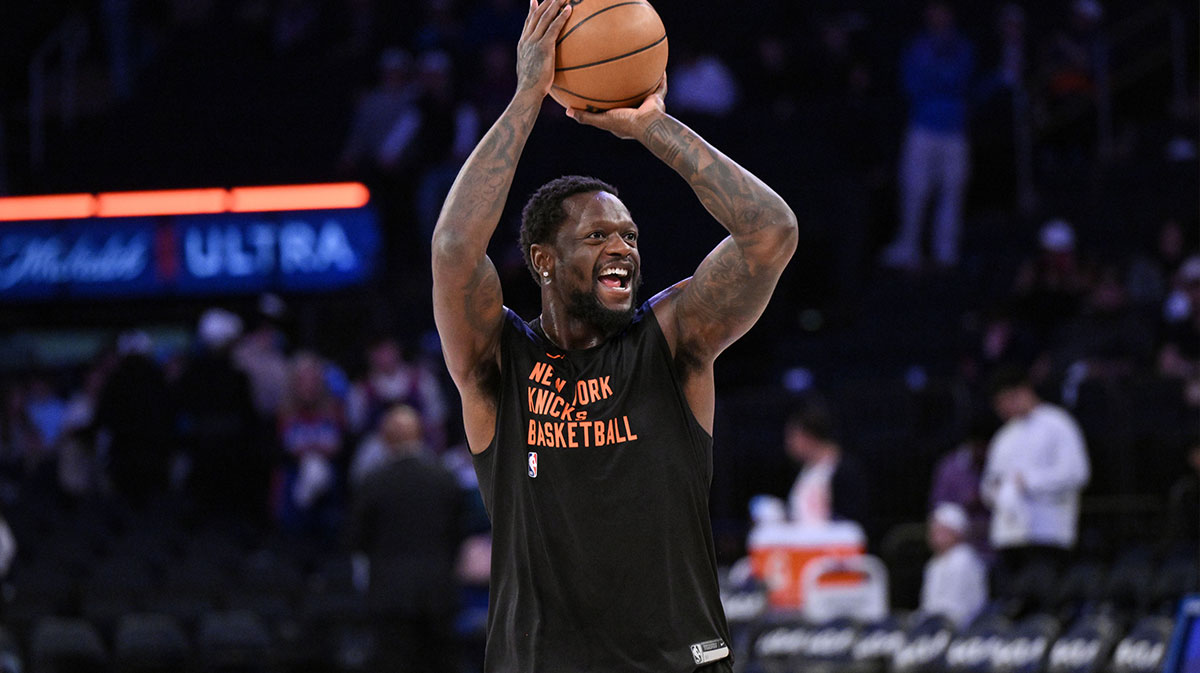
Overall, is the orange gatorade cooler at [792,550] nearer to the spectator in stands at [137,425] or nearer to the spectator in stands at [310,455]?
the spectator in stands at [310,455]

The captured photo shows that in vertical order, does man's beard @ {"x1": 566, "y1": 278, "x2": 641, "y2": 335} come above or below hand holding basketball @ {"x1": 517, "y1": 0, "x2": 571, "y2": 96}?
below

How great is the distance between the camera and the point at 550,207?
4.34m

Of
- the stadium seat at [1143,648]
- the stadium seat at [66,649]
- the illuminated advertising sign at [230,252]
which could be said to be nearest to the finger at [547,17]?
the stadium seat at [1143,648]

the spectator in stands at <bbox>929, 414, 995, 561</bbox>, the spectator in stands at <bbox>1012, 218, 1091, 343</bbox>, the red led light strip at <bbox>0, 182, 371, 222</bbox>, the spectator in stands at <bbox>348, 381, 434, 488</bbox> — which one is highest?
the red led light strip at <bbox>0, 182, 371, 222</bbox>

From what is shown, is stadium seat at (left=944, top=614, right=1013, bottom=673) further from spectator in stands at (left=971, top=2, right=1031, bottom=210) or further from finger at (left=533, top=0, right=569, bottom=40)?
spectator in stands at (left=971, top=2, right=1031, bottom=210)

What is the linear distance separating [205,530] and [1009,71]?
8.97 metres

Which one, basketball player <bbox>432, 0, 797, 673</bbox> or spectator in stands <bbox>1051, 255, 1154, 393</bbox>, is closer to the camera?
basketball player <bbox>432, 0, 797, 673</bbox>

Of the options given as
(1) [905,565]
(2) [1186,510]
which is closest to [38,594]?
(1) [905,565]

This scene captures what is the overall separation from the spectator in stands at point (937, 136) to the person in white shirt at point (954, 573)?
19.0ft

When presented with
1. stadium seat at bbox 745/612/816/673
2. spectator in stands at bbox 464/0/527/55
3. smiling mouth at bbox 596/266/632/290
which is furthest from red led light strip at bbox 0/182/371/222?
smiling mouth at bbox 596/266/632/290

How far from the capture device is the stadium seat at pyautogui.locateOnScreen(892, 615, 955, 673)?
9.06m

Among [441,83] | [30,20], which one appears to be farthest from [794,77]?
[30,20]

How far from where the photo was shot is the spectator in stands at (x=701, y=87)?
54.1 ft

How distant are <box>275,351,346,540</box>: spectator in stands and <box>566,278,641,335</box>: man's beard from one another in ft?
32.1
